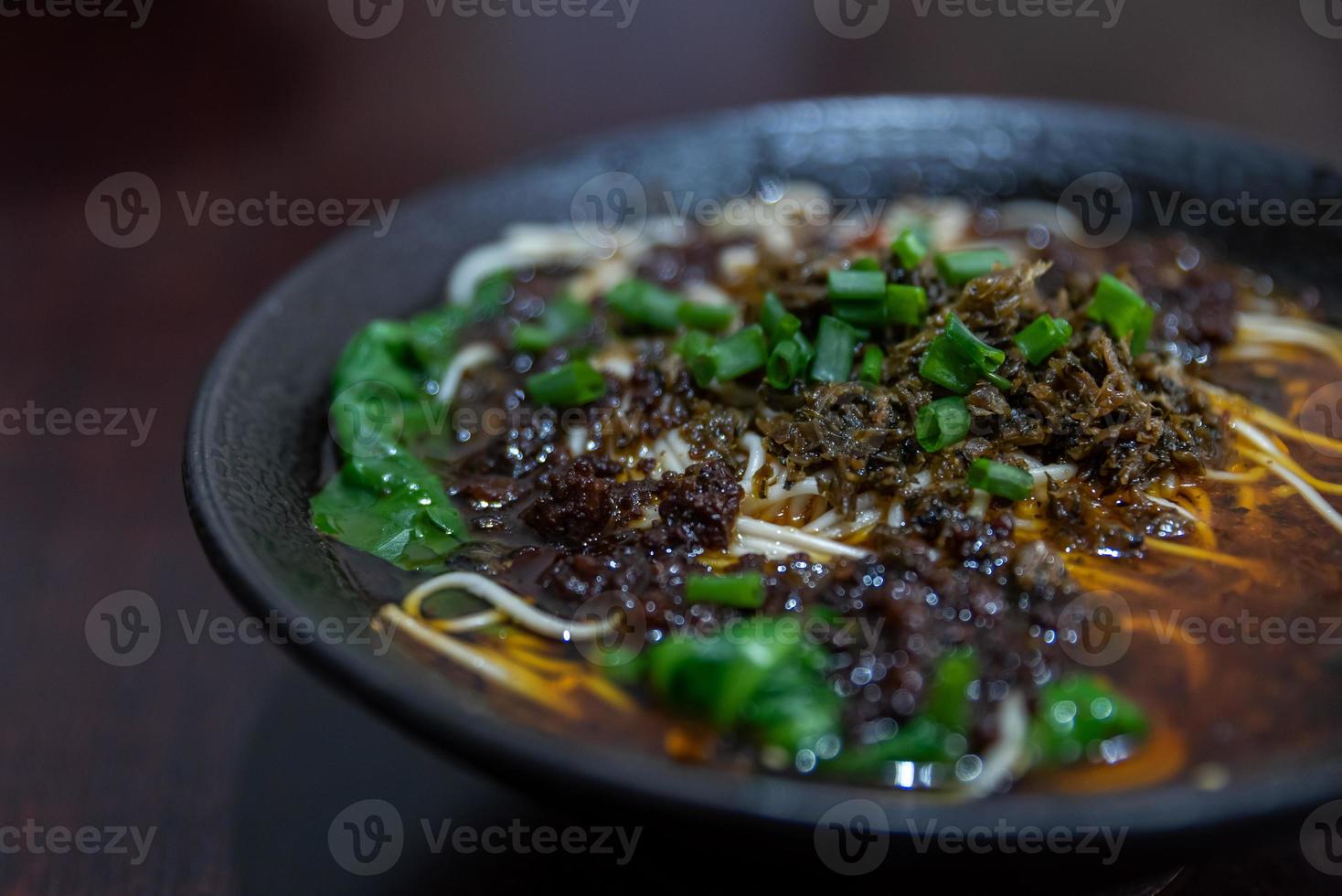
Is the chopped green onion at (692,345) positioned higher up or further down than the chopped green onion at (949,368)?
further down

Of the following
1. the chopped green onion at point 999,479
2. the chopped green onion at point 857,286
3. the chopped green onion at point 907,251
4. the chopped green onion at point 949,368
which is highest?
the chopped green onion at point 907,251

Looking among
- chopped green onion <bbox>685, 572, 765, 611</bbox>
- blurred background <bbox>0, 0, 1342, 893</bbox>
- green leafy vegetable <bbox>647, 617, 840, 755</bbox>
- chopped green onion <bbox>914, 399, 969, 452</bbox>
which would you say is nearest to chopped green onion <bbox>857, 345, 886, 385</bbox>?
chopped green onion <bbox>914, 399, 969, 452</bbox>

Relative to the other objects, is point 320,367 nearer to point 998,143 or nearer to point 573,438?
point 573,438

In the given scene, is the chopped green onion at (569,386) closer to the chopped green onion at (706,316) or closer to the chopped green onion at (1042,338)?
the chopped green onion at (706,316)

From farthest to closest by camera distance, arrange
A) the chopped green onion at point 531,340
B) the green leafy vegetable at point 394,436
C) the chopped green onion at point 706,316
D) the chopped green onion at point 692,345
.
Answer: the chopped green onion at point 531,340
the chopped green onion at point 706,316
the chopped green onion at point 692,345
the green leafy vegetable at point 394,436

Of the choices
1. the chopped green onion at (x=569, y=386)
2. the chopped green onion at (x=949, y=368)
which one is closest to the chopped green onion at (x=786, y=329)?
the chopped green onion at (x=949, y=368)

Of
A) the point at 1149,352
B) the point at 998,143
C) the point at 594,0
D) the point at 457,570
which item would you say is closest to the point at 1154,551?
the point at 1149,352

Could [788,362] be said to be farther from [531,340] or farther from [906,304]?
[531,340]
